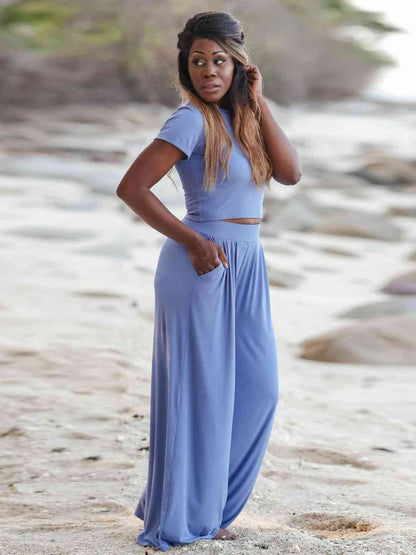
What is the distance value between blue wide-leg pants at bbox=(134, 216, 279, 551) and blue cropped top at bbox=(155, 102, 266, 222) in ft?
0.11

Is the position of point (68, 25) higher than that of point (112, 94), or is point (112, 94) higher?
point (68, 25)

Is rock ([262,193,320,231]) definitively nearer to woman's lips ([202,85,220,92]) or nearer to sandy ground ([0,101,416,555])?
sandy ground ([0,101,416,555])

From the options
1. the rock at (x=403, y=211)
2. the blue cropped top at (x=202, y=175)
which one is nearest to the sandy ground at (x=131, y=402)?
the blue cropped top at (x=202, y=175)

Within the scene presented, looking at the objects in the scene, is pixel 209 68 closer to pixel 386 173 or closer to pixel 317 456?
pixel 317 456

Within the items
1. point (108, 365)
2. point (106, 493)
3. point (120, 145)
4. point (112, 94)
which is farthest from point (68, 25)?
point (106, 493)

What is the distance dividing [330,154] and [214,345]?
14262mm

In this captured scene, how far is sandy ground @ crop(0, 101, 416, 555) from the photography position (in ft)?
8.95

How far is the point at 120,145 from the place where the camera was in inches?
577

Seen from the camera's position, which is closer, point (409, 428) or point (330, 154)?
point (409, 428)

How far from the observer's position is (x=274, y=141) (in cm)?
240

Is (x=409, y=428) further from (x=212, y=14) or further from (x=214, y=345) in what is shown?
(x=212, y=14)

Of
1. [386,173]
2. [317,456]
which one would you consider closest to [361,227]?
[386,173]

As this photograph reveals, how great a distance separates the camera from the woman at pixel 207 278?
7.54ft

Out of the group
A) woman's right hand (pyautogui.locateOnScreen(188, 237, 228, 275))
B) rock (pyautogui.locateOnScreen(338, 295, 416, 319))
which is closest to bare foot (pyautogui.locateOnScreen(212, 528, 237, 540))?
woman's right hand (pyautogui.locateOnScreen(188, 237, 228, 275))
